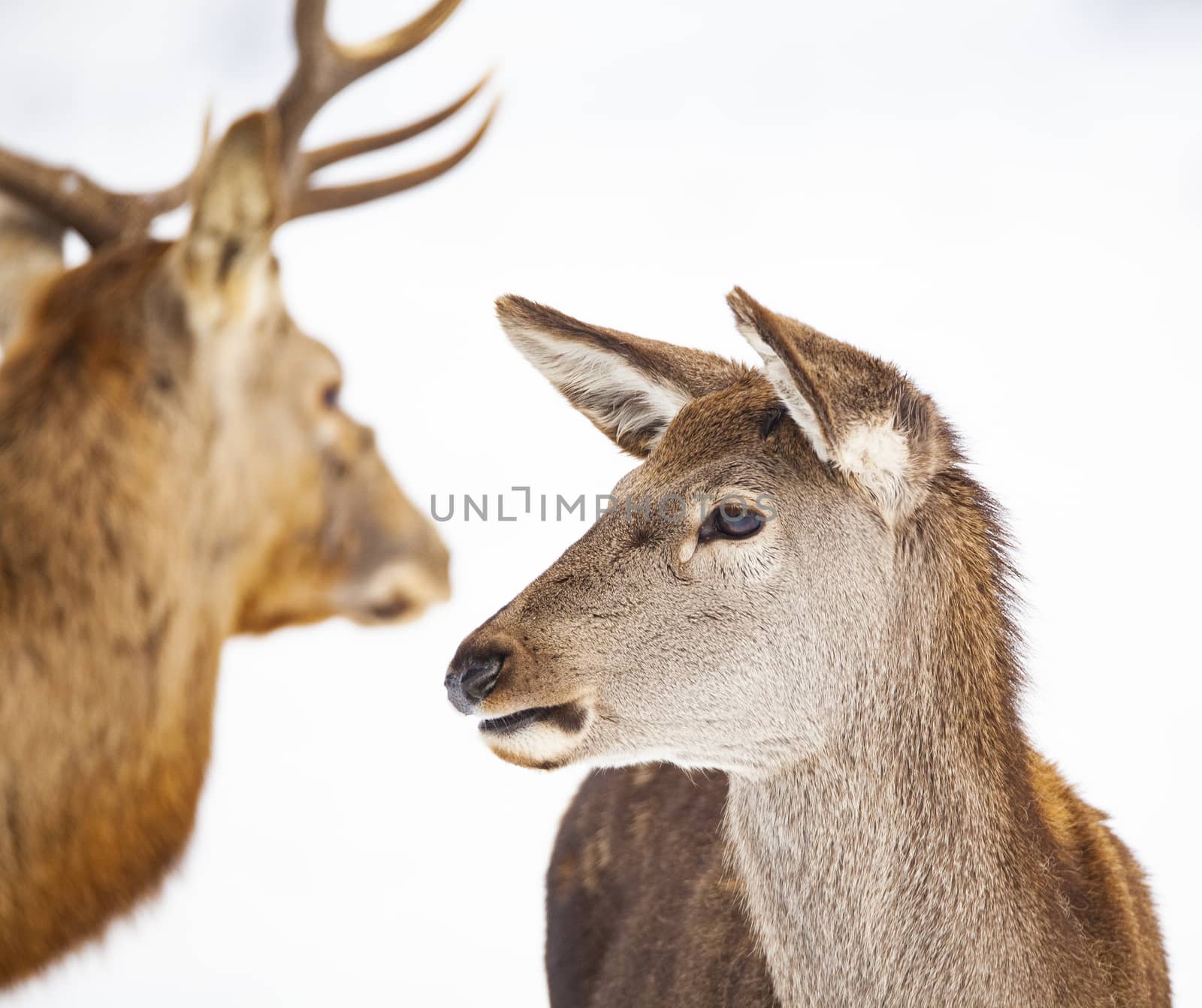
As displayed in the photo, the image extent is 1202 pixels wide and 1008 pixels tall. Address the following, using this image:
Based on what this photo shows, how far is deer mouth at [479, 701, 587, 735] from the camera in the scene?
202 centimetres

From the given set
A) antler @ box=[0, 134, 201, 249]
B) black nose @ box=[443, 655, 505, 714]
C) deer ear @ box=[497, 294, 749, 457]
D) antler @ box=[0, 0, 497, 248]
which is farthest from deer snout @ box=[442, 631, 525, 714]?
antler @ box=[0, 134, 201, 249]

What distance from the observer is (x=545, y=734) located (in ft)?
6.63

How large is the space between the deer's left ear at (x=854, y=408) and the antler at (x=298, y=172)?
125cm

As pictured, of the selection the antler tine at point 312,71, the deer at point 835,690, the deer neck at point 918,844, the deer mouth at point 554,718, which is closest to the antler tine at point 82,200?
the antler tine at point 312,71

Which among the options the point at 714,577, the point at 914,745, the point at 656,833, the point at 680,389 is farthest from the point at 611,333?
the point at 656,833

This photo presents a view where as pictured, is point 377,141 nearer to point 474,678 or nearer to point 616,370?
point 616,370

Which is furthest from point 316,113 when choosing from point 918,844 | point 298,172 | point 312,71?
point 918,844

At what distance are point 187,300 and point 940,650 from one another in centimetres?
148

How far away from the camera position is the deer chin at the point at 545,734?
2020 millimetres

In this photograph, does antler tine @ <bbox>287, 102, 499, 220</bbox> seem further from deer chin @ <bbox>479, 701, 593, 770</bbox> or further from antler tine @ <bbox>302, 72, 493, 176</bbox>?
deer chin @ <bbox>479, 701, 593, 770</bbox>

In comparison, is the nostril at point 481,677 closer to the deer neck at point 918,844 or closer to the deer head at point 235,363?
the deer neck at point 918,844

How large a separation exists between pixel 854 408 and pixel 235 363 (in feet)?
3.94

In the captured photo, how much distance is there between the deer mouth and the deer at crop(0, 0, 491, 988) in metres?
0.70

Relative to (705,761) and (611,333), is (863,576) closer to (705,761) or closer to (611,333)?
(705,761)
